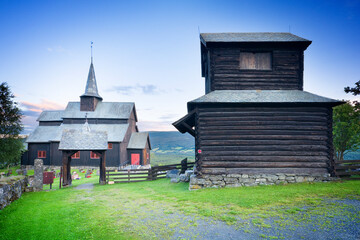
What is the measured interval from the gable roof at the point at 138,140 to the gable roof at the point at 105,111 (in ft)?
12.5

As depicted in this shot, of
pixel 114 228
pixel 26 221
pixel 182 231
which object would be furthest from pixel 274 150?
pixel 26 221

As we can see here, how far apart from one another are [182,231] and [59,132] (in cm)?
3354

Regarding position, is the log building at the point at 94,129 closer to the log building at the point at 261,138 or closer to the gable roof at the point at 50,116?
the gable roof at the point at 50,116

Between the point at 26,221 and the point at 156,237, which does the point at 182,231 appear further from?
the point at 26,221

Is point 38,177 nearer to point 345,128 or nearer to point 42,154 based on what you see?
point 42,154

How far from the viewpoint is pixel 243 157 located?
11.8 metres

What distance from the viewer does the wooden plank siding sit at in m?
11.7

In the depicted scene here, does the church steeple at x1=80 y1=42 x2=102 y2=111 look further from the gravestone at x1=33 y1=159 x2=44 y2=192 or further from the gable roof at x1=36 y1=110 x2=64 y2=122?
the gravestone at x1=33 y1=159 x2=44 y2=192

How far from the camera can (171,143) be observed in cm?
12325

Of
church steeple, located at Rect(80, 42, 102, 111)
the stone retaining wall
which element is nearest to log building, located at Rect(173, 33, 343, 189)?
the stone retaining wall

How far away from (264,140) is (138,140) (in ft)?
84.1

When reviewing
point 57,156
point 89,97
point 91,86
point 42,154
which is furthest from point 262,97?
point 42,154

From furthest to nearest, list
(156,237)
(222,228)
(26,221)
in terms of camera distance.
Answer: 1. (26,221)
2. (222,228)
3. (156,237)

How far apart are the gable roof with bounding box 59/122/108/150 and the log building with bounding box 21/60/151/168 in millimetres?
12684
